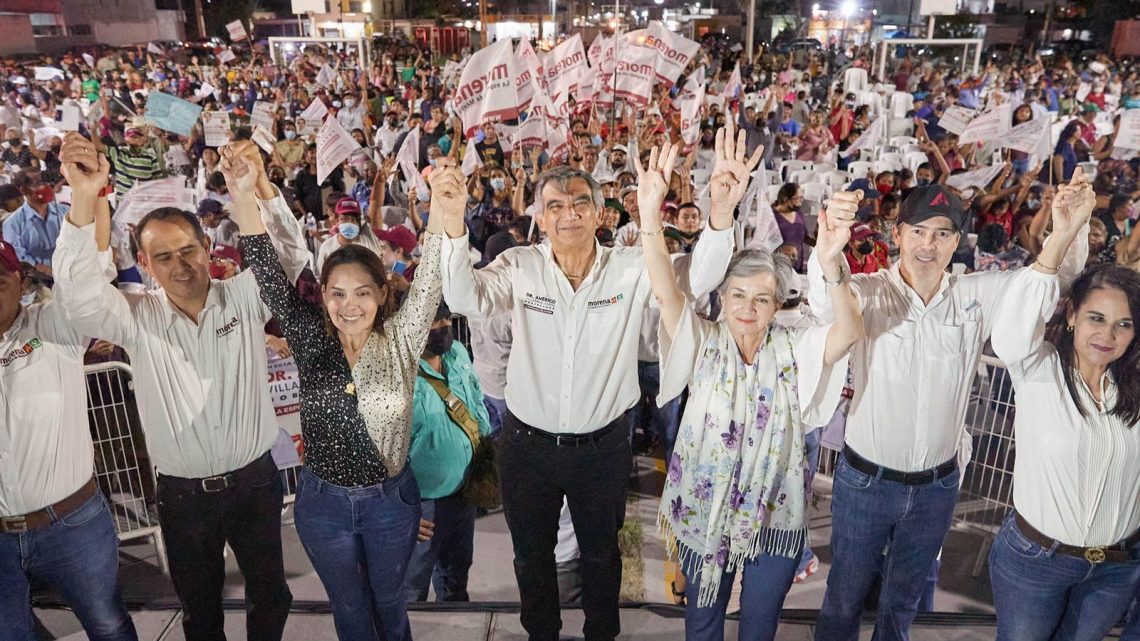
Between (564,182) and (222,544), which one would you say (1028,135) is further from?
Result: (222,544)

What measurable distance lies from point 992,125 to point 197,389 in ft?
24.2

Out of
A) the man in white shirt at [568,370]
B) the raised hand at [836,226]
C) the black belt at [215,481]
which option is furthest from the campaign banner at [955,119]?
the black belt at [215,481]

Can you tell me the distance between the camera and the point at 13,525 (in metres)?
2.66

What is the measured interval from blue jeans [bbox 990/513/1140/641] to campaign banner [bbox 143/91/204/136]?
5490mm

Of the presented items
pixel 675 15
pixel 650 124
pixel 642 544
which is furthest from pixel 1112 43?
pixel 642 544

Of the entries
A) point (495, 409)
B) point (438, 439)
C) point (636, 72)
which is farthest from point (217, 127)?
point (438, 439)

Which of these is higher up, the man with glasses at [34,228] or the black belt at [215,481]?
the man with glasses at [34,228]

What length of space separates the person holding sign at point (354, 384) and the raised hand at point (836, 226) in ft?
3.99

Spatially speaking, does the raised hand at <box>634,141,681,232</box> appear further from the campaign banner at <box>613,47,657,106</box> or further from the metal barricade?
the campaign banner at <box>613,47,657,106</box>

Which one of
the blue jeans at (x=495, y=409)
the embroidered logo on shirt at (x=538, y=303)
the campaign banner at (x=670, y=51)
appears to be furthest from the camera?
the campaign banner at (x=670, y=51)

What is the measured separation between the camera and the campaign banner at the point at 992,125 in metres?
7.49

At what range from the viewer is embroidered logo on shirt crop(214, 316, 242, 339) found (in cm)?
283

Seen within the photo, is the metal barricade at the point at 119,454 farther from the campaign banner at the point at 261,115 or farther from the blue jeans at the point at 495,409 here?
the campaign banner at the point at 261,115

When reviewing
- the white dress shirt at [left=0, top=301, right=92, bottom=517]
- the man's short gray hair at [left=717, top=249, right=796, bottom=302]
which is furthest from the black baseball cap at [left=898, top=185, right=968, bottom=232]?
the white dress shirt at [left=0, top=301, right=92, bottom=517]
